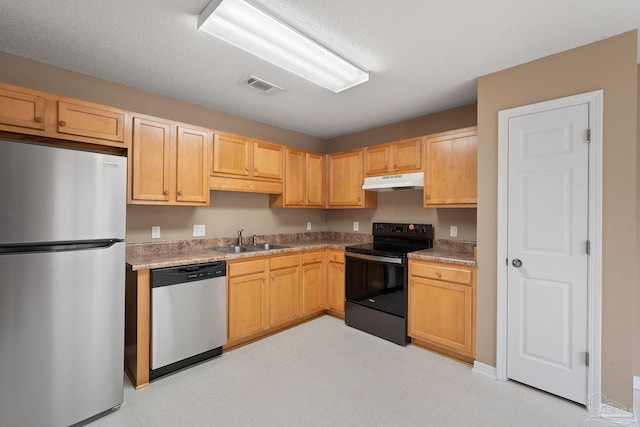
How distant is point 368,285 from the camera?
3.24 m

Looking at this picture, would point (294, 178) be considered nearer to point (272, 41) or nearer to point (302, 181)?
point (302, 181)

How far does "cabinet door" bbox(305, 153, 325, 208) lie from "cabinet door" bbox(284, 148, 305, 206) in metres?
0.10

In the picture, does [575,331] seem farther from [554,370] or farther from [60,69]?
[60,69]

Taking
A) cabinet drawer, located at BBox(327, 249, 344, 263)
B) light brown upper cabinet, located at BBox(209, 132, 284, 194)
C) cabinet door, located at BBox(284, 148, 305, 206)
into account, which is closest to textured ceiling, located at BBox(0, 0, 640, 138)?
light brown upper cabinet, located at BBox(209, 132, 284, 194)

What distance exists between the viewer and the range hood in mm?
3139

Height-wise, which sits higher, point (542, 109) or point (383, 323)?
point (542, 109)

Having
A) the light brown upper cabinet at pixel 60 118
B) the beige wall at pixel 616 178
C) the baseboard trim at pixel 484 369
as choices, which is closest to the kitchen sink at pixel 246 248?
the light brown upper cabinet at pixel 60 118

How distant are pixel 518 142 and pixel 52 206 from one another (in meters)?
3.25

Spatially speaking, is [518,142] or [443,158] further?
[443,158]

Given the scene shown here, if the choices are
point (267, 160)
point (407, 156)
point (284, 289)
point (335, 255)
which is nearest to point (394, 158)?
point (407, 156)

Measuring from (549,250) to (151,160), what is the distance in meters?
3.34

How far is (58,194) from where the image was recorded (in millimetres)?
1686

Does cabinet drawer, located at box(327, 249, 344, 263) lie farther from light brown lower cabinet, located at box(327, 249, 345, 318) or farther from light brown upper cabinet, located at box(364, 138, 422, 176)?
light brown upper cabinet, located at box(364, 138, 422, 176)

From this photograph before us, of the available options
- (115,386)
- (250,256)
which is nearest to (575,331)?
(250,256)
